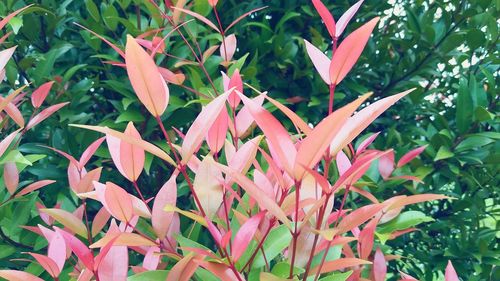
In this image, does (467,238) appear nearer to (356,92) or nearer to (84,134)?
(356,92)

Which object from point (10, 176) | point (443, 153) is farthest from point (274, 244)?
point (443, 153)

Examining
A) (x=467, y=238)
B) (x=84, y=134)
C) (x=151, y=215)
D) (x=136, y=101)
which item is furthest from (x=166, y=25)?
(x=467, y=238)

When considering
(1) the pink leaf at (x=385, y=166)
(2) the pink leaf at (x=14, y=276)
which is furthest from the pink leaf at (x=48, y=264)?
(1) the pink leaf at (x=385, y=166)

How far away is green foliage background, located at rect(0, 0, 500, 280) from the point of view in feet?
4.19

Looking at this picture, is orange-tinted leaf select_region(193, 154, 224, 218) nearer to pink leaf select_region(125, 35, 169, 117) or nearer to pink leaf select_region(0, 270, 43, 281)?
pink leaf select_region(125, 35, 169, 117)

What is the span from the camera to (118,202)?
0.65 m

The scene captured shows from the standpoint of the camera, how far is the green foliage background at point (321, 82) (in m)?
1.28

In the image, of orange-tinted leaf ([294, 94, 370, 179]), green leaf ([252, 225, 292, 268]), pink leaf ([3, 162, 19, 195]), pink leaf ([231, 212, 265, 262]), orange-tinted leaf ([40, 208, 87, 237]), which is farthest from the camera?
pink leaf ([3, 162, 19, 195])

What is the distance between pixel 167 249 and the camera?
0.73m

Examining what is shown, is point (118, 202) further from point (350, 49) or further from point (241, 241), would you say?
point (350, 49)

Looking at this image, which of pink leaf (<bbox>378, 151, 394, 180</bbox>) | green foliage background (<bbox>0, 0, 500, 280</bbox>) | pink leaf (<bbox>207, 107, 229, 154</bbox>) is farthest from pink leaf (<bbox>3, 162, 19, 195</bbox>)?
pink leaf (<bbox>378, 151, 394, 180</bbox>)

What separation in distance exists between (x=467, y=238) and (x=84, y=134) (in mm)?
1245

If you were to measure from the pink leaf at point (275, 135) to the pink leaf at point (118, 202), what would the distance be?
8.6 inches

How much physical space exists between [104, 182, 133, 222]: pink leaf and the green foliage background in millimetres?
555
